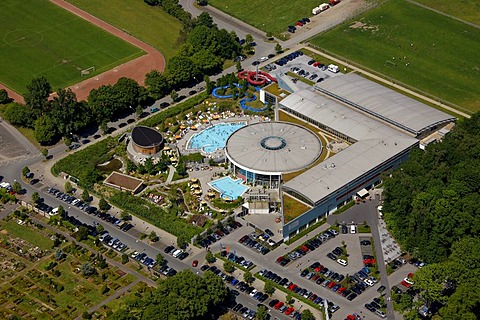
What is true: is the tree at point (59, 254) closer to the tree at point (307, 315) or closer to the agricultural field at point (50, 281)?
the agricultural field at point (50, 281)

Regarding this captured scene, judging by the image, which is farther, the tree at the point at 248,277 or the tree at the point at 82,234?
the tree at the point at 82,234

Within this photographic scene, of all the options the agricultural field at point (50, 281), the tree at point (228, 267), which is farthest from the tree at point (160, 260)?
the tree at point (228, 267)

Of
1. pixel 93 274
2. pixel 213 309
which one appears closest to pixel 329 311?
pixel 213 309

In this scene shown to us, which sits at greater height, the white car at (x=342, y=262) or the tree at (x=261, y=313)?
the tree at (x=261, y=313)

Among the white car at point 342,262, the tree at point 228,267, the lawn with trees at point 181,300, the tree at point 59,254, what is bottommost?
the white car at point 342,262

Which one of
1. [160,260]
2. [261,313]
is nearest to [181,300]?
[261,313]

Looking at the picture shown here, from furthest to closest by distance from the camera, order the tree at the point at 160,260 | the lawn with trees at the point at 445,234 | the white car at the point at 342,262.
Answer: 1. the white car at the point at 342,262
2. the tree at the point at 160,260
3. the lawn with trees at the point at 445,234

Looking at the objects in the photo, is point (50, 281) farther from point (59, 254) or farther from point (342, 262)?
point (342, 262)
